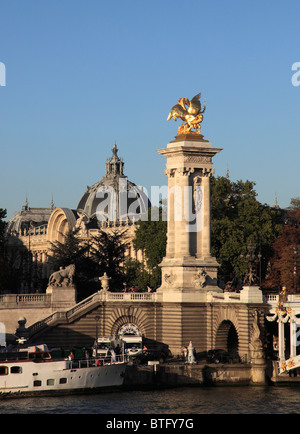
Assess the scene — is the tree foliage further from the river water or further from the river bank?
the river water

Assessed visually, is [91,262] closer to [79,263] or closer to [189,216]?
[79,263]

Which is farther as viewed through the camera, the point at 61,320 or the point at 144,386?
the point at 61,320

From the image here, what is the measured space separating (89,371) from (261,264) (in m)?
36.4

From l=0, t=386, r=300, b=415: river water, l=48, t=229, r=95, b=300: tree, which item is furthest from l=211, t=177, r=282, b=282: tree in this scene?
l=0, t=386, r=300, b=415: river water

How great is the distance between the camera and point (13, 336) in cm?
9381

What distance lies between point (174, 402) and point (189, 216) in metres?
20.9

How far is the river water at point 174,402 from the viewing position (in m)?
75.1

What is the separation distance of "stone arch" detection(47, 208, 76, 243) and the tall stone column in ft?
255

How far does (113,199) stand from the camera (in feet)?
604

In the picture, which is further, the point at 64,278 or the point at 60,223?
the point at 60,223

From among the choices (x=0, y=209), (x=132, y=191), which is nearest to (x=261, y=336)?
(x=0, y=209)

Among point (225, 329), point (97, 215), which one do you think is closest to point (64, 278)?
point (225, 329)

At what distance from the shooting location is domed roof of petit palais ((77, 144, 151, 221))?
175975mm

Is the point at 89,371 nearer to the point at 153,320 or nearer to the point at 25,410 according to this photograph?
the point at 25,410
